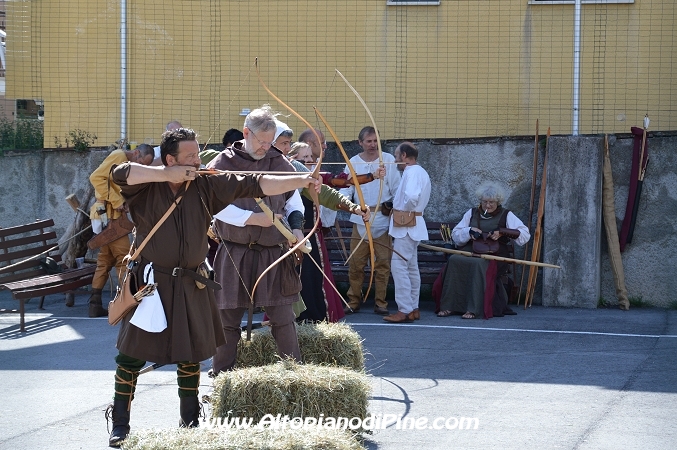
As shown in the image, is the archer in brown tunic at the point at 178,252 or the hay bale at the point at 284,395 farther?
the hay bale at the point at 284,395

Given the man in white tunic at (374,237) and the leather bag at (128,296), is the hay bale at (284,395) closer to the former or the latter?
the leather bag at (128,296)

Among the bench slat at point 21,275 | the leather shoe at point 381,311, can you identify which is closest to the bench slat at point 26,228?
the bench slat at point 21,275

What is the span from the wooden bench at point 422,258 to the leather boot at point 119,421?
528 centimetres

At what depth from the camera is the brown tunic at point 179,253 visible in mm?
4758

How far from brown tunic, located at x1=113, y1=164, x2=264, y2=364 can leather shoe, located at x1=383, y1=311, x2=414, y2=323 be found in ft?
14.6

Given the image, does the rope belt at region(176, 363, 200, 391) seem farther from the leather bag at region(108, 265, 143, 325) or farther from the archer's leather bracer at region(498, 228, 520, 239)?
the archer's leather bracer at region(498, 228, 520, 239)

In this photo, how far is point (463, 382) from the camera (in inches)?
258

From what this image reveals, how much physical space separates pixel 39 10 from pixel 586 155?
6985 mm

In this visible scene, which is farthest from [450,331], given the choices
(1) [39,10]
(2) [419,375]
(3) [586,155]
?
(1) [39,10]

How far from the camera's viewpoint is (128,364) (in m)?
4.85

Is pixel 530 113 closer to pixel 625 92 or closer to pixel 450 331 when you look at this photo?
pixel 625 92

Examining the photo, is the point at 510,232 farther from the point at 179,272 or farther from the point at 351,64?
the point at 179,272

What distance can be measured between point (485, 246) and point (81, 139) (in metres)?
5.02

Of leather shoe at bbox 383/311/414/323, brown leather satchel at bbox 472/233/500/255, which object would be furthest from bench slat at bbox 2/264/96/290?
brown leather satchel at bbox 472/233/500/255
